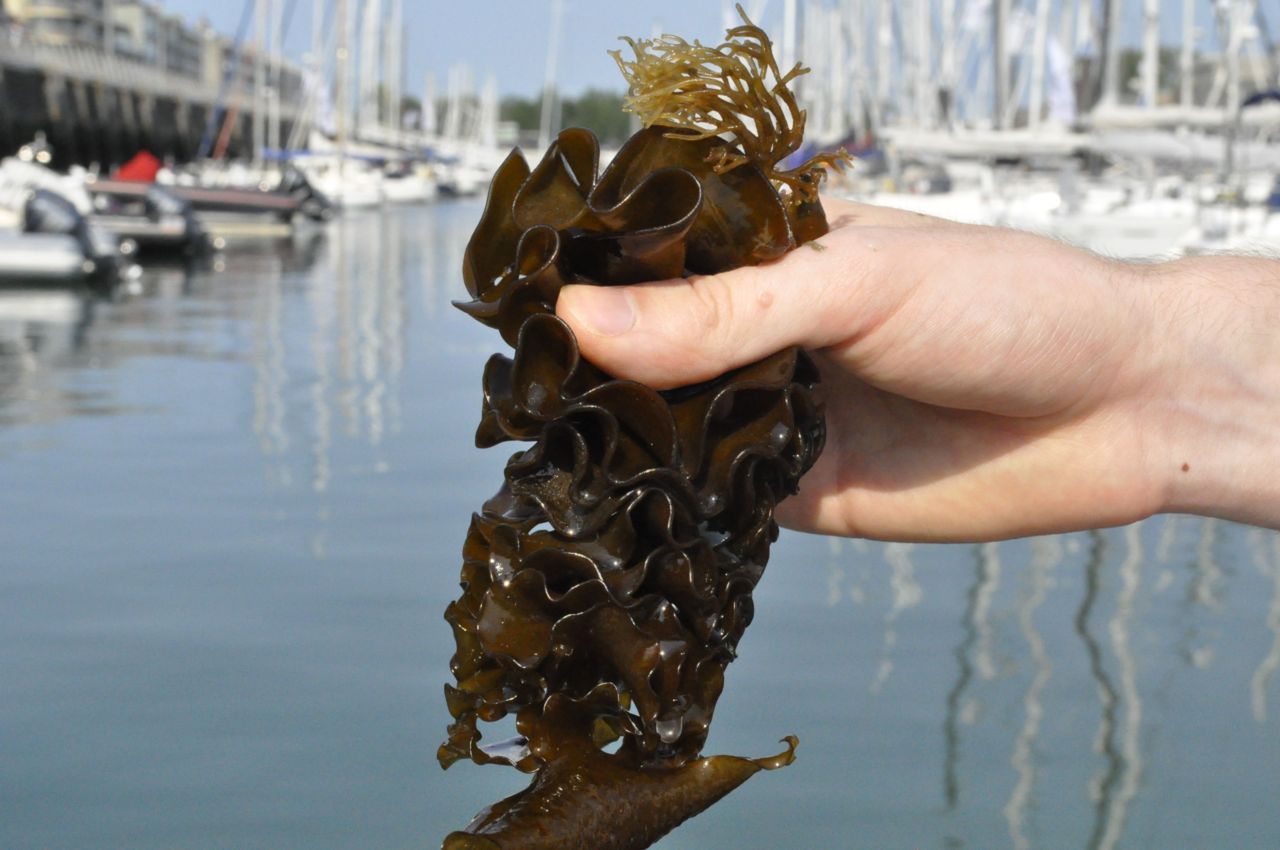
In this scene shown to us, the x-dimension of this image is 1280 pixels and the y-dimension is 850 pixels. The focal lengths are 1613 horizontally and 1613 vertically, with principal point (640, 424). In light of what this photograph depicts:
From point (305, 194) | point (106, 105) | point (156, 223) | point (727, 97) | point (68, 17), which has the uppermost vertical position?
point (68, 17)

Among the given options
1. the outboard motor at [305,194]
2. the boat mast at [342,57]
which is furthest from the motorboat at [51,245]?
the boat mast at [342,57]

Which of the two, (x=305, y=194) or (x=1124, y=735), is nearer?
(x=1124, y=735)

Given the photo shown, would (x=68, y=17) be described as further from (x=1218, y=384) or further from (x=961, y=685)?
(x=1218, y=384)

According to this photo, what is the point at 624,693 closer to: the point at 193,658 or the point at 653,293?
the point at 653,293

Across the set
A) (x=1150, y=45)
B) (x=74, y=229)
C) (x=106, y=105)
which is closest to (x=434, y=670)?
(x=74, y=229)

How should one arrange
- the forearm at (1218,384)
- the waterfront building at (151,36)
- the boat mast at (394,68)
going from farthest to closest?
the waterfront building at (151,36) < the boat mast at (394,68) < the forearm at (1218,384)

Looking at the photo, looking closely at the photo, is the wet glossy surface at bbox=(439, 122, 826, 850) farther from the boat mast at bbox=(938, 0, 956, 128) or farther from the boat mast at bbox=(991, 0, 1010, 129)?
the boat mast at bbox=(938, 0, 956, 128)

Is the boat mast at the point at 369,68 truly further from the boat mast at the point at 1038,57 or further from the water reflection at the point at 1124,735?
the water reflection at the point at 1124,735
